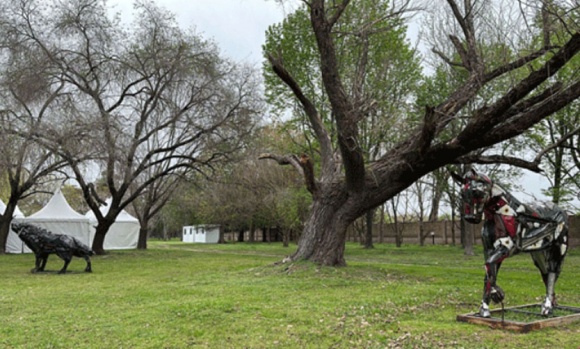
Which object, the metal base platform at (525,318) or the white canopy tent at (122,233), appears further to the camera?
the white canopy tent at (122,233)

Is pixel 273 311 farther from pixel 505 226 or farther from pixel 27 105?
pixel 27 105

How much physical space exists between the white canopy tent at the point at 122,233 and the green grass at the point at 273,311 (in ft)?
76.6

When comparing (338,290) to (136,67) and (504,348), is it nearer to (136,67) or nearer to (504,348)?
(504,348)

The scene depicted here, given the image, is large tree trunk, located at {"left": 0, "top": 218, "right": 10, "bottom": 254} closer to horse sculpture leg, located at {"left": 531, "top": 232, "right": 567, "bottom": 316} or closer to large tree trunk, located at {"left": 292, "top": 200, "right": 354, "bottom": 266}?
large tree trunk, located at {"left": 292, "top": 200, "right": 354, "bottom": 266}

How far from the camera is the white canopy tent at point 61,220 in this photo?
30.5 m

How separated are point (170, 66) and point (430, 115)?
53.7ft

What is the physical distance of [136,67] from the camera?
24.9m

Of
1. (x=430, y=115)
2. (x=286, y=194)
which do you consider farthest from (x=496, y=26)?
(x=286, y=194)

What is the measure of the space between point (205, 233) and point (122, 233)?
20.8m

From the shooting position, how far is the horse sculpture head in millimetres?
7461

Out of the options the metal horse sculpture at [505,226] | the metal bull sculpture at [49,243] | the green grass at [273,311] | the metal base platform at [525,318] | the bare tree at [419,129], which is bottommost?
the green grass at [273,311]

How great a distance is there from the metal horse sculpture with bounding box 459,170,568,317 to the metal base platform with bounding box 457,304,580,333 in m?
0.18

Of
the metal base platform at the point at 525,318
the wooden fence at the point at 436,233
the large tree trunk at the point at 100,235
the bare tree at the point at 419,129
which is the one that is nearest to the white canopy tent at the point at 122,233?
the large tree trunk at the point at 100,235

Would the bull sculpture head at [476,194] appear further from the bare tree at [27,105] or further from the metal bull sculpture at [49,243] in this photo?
the bare tree at [27,105]
